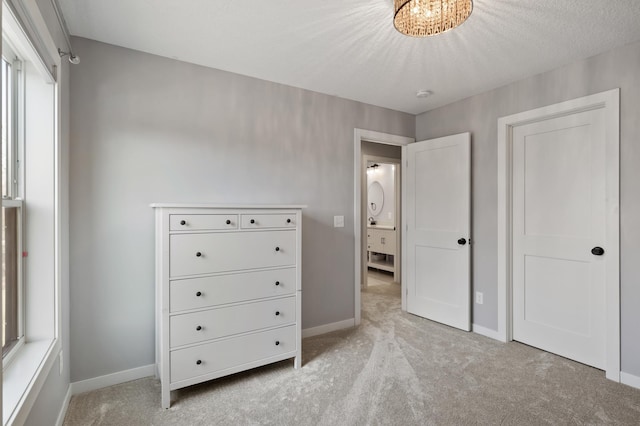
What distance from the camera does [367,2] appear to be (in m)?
1.89

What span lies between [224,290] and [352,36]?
1896mm

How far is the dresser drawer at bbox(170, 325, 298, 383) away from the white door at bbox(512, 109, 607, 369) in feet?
6.98

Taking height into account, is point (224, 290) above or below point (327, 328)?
above

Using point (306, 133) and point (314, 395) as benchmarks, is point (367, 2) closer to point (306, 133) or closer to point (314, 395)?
point (306, 133)

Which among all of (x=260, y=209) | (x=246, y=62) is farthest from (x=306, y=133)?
(x=260, y=209)

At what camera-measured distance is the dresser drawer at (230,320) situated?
2131 mm

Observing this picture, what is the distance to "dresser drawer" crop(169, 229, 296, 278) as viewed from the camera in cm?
212

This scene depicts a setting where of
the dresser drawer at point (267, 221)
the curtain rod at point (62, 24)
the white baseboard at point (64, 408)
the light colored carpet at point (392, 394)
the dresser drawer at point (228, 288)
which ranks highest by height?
the curtain rod at point (62, 24)

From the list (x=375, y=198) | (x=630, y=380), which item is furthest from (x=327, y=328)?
(x=375, y=198)

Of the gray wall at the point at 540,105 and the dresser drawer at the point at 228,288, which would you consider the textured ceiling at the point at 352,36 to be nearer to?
the gray wall at the point at 540,105

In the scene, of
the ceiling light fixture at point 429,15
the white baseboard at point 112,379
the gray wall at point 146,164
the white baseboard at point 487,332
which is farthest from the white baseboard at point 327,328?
the ceiling light fixture at point 429,15

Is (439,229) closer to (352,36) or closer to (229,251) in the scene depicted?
(352,36)

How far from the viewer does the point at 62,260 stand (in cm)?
201

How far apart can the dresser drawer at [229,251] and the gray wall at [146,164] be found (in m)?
0.49
